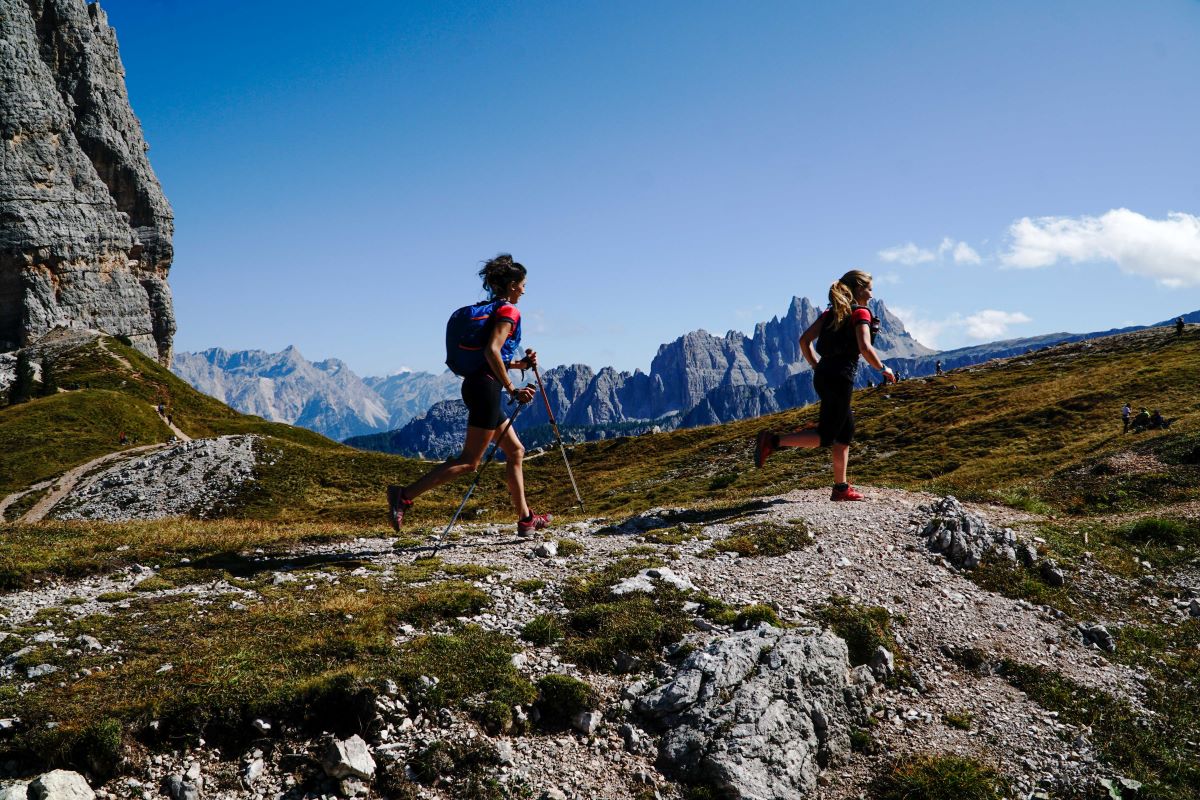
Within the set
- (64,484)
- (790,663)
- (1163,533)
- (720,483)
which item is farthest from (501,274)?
(64,484)

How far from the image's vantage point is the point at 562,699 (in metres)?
8.03

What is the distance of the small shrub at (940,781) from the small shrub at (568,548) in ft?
22.9

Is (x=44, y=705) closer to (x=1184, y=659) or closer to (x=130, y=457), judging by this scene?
(x=1184, y=659)

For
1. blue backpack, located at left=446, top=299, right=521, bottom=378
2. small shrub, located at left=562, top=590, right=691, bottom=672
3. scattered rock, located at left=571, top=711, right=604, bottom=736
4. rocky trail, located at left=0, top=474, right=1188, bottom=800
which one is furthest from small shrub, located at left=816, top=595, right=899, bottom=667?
blue backpack, located at left=446, top=299, right=521, bottom=378

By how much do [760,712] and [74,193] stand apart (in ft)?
675

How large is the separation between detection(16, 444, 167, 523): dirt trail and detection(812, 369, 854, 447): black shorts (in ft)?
159

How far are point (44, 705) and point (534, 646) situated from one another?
5.48 metres

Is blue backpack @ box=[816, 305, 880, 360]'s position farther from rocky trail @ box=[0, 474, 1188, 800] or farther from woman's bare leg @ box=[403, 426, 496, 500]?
woman's bare leg @ box=[403, 426, 496, 500]

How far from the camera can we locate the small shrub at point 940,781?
A: 24.9 feet

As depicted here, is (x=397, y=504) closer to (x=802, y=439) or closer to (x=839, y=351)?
(x=802, y=439)

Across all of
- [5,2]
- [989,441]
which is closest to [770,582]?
[989,441]

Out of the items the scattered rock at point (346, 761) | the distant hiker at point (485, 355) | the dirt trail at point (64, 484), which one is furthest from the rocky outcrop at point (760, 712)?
the dirt trail at point (64, 484)

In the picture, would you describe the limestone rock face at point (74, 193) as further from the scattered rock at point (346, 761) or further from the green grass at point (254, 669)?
the scattered rock at point (346, 761)

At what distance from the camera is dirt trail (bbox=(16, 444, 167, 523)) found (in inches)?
1791
